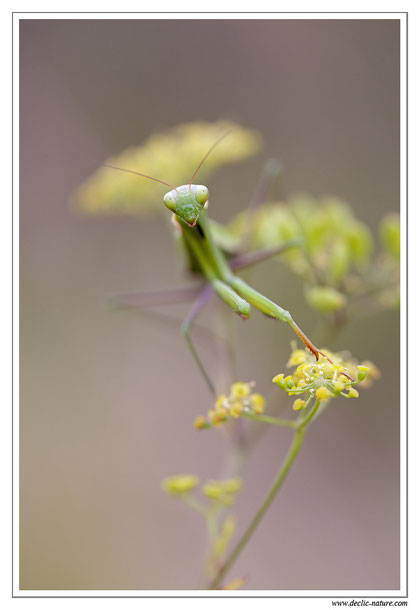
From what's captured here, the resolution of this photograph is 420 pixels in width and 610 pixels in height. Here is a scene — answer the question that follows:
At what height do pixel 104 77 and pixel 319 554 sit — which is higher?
pixel 104 77

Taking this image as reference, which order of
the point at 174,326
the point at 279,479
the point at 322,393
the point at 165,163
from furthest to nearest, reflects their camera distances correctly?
1. the point at 174,326
2. the point at 165,163
3. the point at 279,479
4. the point at 322,393

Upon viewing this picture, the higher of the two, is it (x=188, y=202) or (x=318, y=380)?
(x=188, y=202)

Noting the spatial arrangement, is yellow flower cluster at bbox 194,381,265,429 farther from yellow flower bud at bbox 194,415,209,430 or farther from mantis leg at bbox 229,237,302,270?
mantis leg at bbox 229,237,302,270

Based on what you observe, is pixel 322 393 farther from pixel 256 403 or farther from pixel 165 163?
pixel 165 163

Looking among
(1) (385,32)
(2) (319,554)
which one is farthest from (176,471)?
(1) (385,32)

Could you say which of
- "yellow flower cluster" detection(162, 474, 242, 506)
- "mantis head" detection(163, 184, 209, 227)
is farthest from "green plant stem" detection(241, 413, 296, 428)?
"mantis head" detection(163, 184, 209, 227)

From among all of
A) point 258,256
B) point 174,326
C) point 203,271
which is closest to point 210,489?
point 203,271

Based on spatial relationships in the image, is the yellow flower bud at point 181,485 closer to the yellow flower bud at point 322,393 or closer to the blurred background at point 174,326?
the yellow flower bud at point 322,393
